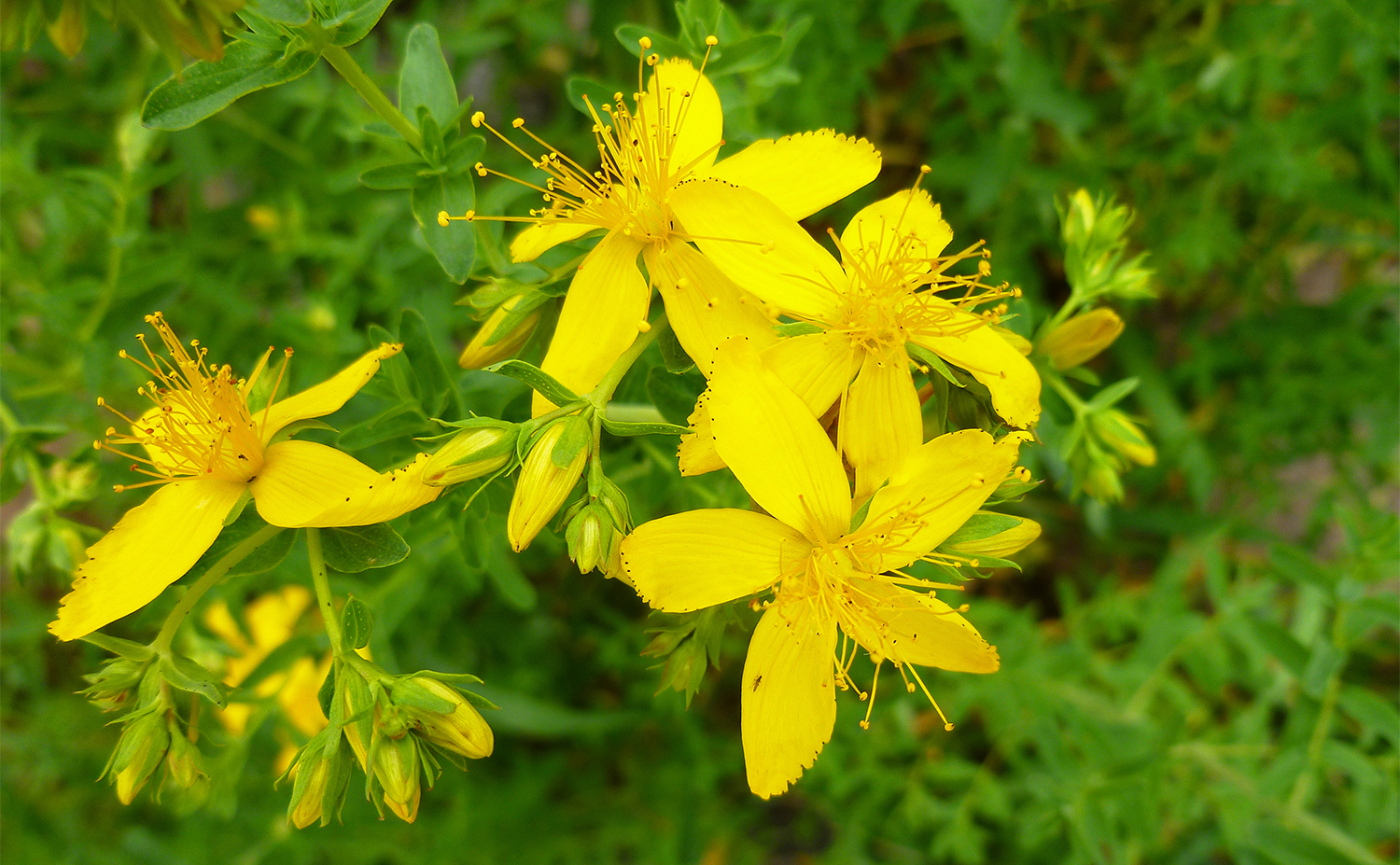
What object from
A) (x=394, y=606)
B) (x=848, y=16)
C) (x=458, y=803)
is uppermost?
(x=848, y=16)

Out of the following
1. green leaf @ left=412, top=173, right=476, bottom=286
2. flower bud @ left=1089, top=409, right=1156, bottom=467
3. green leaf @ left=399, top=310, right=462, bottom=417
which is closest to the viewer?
green leaf @ left=412, top=173, right=476, bottom=286

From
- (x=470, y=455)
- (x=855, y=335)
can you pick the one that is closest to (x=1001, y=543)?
(x=855, y=335)

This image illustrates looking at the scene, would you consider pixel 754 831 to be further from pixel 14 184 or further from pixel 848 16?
pixel 14 184

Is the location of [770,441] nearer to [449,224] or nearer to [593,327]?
[593,327]

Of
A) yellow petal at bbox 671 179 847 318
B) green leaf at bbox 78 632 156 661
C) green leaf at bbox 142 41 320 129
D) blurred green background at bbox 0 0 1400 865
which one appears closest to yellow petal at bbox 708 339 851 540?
yellow petal at bbox 671 179 847 318

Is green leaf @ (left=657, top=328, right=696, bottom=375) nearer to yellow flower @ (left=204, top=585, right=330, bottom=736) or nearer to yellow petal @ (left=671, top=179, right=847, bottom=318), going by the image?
yellow petal @ (left=671, top=179, right=847, bottom=318)

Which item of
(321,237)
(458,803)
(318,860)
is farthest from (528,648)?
(321,237)
